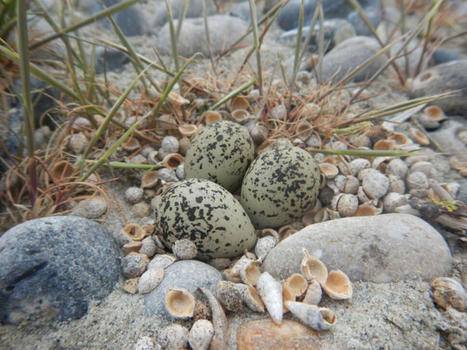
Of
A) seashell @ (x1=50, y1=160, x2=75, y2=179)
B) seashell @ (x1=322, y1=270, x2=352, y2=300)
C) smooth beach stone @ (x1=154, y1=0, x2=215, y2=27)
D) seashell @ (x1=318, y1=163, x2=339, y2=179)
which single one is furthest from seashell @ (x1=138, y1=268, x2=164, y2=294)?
smooth beach stone @ (x1=154, y1=0, x2=215, y2=27)

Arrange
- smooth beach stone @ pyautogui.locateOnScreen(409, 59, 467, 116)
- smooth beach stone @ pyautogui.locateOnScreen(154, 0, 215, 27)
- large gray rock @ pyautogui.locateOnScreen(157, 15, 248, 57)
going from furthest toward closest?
smooth beach stone @ pyautogui.locateOnScreen(154, 0, 215, 27) → large gray rock @ pyautogui.locateOnScreen(157, 15, 248, 57) → smooth beach stone @ pyautogui.locateOnScreen(409, 59, 467, 116)

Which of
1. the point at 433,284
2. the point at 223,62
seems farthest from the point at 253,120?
the point at 433,284

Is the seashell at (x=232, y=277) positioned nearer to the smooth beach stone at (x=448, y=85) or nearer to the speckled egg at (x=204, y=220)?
the speckled egg at (x=204, y=220)

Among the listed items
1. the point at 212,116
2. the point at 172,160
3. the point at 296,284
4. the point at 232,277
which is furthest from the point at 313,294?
the point at 212,116

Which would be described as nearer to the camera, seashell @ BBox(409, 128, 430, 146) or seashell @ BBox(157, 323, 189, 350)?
seashell @ BBox(157, 323, 189, 350)

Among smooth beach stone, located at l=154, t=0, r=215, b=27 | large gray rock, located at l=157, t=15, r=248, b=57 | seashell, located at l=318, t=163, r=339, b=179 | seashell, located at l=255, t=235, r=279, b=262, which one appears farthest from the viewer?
smooth beach stone, located at l=154, t=0, r=215, b=27

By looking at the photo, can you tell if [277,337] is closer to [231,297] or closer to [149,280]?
[231,297]

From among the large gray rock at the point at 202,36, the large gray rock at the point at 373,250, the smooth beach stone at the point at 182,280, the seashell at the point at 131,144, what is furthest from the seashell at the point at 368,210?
the large gray rock at the point at 202,36

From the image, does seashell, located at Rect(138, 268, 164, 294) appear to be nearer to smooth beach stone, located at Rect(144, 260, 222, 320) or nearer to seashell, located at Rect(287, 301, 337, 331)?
smooth beach stone, located at Rect(144, 260, 222, 320)
